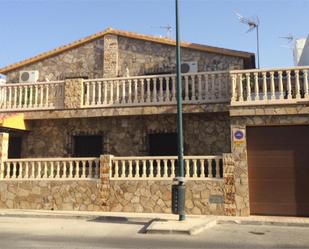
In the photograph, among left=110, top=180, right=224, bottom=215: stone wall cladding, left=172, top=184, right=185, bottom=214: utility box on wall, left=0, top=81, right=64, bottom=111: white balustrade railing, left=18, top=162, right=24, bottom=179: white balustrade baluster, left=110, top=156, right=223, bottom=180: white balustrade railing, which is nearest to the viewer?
left=172, top=184, right=185, bottom=214: utility box on wall

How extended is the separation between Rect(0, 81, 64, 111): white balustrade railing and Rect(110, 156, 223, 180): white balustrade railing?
3.76m

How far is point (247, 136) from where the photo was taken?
37.5 ft

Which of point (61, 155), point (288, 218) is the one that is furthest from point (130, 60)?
point (288, 218)

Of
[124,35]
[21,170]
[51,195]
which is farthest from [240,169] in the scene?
[124,35]

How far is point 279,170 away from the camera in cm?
1115

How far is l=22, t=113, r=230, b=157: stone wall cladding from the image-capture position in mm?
13391

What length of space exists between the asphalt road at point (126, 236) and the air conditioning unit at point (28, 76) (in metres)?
8.32

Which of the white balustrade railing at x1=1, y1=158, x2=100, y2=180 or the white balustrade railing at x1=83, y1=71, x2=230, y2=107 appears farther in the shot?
the white balustrade railing at x1=83, y1=71, x2=230, y2=107

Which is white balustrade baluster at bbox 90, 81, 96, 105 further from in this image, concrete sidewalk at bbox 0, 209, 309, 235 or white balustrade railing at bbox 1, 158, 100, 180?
concrete sidewalk at bbox 0, 209, 309, 235

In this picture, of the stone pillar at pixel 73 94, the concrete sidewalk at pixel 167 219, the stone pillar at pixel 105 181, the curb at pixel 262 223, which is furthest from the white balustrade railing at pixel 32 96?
the curb at pixel 262 223

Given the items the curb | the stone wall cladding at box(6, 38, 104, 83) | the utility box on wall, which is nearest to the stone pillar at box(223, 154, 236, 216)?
the curb

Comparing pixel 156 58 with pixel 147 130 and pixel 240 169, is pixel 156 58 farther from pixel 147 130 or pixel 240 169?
pixel 240 169

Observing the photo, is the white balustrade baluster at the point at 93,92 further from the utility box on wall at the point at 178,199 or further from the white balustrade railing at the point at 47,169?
the utility box on wall at the point at 178,199

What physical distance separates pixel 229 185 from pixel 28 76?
11.2 m
